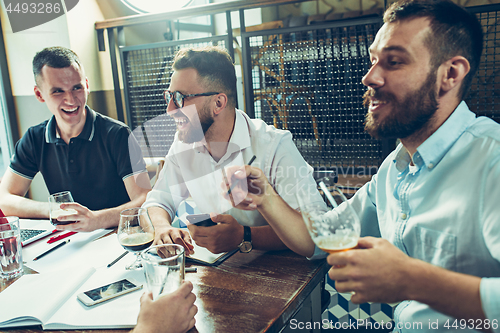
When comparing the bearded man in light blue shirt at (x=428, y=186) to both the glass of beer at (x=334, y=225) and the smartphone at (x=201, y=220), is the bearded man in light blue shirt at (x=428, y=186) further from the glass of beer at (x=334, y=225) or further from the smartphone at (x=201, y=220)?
the smartphone at (x=201, y=220)

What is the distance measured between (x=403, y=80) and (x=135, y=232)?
0.91 meters

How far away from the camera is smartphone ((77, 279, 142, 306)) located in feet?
3.08

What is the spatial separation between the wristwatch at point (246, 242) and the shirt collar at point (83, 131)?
4.00 feet

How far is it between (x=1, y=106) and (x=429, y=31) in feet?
10.3

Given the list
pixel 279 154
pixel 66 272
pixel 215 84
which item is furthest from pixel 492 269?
pixel 215 84

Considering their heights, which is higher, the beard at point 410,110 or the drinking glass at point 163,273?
the beard at point 410,110

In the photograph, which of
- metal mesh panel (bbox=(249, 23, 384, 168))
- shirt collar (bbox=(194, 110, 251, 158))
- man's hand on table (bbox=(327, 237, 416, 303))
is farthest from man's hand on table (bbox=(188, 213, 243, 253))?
metal mesh panel (bbox=(249, 23, 384, 168))

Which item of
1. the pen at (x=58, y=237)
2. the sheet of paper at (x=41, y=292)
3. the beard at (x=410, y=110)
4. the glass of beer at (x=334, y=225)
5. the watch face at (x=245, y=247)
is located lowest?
the watch face at (x=245, y=247)

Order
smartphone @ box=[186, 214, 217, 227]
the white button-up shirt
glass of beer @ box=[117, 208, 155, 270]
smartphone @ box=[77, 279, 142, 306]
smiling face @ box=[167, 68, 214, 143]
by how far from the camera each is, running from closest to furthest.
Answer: smartphone @ box=[77, 279, 142, 306]
glass of beer @ box=[117, 208, 155, 270]
smartphone @ box=[186, 214, 217, 227]
the white button-up shirt
smiling face @ box=[167, 68, 214, 143]

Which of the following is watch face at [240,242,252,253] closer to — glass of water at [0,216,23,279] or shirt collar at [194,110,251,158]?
shirt collar at [194,110,251,158]

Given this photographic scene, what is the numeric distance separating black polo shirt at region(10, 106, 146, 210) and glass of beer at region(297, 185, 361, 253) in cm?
137

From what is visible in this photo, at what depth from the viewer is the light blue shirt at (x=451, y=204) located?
0.86 meters

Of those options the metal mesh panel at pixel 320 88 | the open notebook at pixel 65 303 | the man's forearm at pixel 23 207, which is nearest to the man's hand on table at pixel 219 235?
the open notebook at pixel 65 303

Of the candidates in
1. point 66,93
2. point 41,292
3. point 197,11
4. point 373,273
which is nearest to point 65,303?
point 41,292
